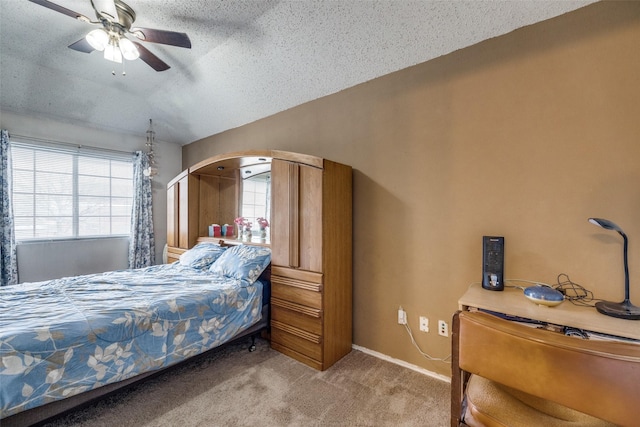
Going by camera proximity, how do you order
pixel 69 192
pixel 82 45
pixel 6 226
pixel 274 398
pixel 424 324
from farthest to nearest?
1. pixel 69 192
2. pixel 6 226
3. pixel 424 324
4. pixel 82 45
5. pixel 274 398

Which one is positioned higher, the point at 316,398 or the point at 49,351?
the point at 49,351

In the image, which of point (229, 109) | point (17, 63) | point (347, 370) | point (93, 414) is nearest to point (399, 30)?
point (229, 109)

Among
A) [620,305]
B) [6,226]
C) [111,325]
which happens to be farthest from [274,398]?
[6,226]

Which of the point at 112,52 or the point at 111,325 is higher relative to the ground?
the point at 112,52

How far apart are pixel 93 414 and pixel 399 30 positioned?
3384 millimetres

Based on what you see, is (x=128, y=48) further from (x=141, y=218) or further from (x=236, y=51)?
(x=141, y=218)

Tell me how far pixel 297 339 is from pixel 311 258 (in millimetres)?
734

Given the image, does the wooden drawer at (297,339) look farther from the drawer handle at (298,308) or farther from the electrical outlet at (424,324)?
the electrical outlet at (424,324)

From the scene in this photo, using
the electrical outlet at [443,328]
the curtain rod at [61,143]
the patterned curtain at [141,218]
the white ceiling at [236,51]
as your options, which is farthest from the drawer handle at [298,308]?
the curtain rod at [61,143]

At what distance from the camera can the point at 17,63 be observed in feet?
9.39

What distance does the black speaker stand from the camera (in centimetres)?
182

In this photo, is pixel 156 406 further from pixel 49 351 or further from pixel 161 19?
pixel 161 19

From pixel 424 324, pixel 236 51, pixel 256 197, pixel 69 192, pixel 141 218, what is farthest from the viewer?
pixel 141 218

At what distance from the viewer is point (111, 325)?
5.57ft
